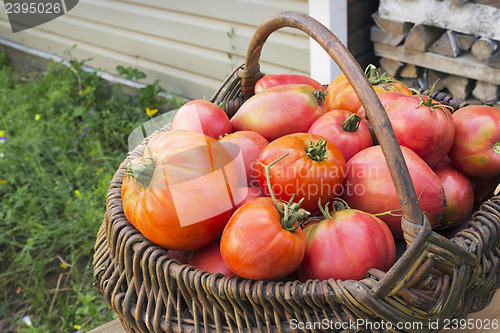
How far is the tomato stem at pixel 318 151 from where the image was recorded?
0.81 meters

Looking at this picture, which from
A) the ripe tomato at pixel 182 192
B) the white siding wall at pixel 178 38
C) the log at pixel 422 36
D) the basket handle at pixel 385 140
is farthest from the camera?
the white siding wall at pixel 178 38

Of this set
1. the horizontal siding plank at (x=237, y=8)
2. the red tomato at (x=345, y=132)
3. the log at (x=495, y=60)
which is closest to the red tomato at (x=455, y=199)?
the red tomato at (x=345, y=132)

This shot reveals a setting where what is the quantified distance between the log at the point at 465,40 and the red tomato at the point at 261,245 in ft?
4.47

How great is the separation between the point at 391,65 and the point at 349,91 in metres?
1.14

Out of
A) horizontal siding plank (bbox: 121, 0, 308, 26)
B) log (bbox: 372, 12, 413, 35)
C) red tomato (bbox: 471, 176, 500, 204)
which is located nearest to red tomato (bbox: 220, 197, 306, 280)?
red tomato (bbox: 471, 176, 500, 204)

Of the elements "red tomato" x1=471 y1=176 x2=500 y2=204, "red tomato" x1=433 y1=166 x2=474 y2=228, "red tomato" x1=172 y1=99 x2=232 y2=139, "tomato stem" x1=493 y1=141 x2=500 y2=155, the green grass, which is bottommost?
the green grass

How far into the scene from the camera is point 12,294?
1800 millimetres

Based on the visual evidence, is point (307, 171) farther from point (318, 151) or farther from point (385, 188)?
point (385, 188)

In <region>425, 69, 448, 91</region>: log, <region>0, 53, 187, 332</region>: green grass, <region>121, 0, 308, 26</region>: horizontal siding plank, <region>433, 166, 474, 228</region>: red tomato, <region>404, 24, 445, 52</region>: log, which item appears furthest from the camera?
<region>121, 0, 308, 26</region>: horizontal siding plank

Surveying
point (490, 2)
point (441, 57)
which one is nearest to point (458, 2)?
point (490, 2)

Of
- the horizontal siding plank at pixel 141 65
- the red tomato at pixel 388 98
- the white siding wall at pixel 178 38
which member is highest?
the red tomato at pixel 388 98

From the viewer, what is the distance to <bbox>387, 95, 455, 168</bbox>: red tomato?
870 mm

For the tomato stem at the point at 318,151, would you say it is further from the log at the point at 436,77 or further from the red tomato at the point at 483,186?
the log at the point at 436,77

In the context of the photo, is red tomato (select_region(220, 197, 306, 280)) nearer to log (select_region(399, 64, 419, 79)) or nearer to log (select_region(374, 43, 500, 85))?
log (select_region(374, 43, 500, 85))
